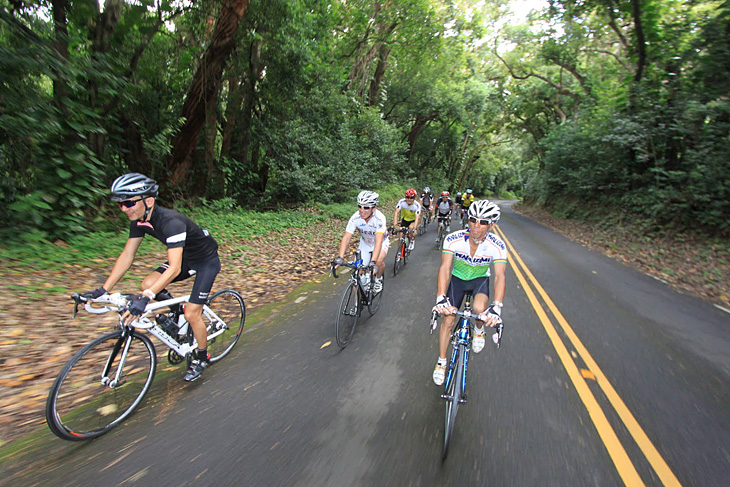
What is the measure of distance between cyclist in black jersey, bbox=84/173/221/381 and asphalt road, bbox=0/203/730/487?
2.59ft

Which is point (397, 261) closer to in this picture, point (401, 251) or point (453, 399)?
point (401, 251)

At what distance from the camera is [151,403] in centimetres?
334

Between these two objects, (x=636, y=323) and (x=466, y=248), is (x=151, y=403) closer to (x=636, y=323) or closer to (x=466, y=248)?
(x=466, y=248)

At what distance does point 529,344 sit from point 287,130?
14.0m

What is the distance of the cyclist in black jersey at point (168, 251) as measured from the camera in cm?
302

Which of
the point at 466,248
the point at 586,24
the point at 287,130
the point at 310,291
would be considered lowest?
the point at 310,291

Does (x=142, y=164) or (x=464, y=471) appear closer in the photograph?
(x=464, y=471)

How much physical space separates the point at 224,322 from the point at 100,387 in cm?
160

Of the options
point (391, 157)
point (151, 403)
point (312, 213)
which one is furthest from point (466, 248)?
point (391, 157)

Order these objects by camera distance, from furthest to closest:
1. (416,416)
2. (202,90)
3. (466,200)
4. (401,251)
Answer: (466,200)
(202,90)
(401,251)
(416,416)

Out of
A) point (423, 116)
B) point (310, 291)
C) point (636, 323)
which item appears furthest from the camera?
point (423, 116)

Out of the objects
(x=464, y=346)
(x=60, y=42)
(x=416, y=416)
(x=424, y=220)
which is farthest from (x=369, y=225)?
(x=424, y=220)

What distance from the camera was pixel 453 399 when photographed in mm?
2938

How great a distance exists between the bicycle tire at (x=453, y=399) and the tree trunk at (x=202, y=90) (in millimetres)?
11183
